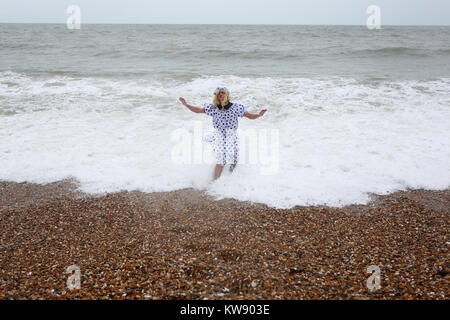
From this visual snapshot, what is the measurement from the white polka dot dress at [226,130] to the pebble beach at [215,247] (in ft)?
4.09

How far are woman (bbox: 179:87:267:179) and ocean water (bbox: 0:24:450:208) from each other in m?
0.30

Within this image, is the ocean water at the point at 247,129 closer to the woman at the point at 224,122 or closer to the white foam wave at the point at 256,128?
the white foam wave at the point at 256,128

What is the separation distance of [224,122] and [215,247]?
9.01ft

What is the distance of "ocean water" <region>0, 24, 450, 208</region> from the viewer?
580 centimetres

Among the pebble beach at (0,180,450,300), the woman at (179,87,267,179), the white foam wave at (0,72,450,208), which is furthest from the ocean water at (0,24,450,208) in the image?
the pebble beach at (0,180,450,300)

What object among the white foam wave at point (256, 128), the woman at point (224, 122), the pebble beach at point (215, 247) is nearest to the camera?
→ the pebble beach at point (215, 247)

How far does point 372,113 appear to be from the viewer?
930cm

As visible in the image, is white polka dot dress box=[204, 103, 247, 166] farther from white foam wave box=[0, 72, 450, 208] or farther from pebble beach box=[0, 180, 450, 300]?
pebble beach box=[0, 180, 450, 300]

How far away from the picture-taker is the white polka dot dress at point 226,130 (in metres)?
5.73

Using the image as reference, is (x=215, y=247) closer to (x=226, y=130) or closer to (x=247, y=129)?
(x=226, y=130)

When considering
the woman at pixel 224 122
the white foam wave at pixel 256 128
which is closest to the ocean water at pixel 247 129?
the white foam wave at pixel 256 128

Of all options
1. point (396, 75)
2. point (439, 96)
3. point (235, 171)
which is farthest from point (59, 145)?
point (396, 75)

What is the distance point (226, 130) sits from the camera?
5.94 meters

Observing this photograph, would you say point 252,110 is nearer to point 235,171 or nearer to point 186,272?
point 235,171
